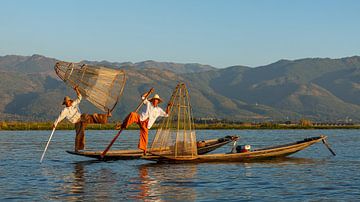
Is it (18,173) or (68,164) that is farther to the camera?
(68,164)

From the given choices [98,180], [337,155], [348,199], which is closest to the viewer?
[348,199]

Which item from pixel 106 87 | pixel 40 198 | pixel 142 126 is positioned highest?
pixel 106 87

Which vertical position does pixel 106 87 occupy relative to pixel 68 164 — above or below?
above

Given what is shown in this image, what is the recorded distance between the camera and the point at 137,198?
17922 millimetres

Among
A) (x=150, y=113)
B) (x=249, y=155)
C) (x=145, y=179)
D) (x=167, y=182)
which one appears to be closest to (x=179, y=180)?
(x=167, y=182)

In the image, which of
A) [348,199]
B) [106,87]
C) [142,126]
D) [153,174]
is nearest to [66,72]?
[106,87]

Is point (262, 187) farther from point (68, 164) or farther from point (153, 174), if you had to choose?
point (68, 164)

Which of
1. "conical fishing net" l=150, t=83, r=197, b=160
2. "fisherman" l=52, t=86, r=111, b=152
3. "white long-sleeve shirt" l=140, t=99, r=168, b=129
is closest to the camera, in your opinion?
"white long-sleeve shirt" l=140, t=99, r=168, b=129

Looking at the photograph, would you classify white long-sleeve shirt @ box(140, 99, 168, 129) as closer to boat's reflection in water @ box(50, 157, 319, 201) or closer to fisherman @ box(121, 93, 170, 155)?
fisherman @ box(121, 93, 170, 155)

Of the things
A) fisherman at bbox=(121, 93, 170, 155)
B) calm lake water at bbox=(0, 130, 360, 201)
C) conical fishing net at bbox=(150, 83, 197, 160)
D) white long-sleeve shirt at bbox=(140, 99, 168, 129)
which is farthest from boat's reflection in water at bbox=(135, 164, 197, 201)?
white long-sleeve shirt at bbox=(140, 99, 168, 129)

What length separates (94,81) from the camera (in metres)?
27.3

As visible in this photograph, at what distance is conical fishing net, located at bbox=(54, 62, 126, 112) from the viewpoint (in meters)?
27.2

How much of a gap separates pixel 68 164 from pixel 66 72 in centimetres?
445

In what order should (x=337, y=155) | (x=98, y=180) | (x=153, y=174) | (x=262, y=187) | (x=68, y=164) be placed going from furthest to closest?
(x=337, y=155)
(x=68, y=164)
(x=153, y=174)
(x=98, y=180)
(x=262, y=187)
